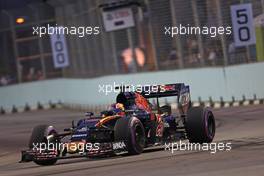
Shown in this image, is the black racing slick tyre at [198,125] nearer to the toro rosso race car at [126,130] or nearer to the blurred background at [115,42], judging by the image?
the toro rosso race car at [126,130]

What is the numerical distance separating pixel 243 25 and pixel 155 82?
4432mm

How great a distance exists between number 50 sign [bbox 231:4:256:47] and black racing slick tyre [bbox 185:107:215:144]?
943cm

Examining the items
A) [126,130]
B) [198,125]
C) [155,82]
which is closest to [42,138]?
[126,130]

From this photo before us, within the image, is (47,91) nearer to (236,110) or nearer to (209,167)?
(236,110)

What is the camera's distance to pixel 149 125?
14719mm

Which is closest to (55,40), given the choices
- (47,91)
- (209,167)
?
(47,91)

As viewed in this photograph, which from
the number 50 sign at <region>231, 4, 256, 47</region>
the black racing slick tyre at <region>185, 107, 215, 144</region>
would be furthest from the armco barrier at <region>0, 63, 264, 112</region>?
the black racing slick tyre at <region>185, 107, 215, 144</region>

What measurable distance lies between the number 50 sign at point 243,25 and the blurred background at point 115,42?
0.56 feet

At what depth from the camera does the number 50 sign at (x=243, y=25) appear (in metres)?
24.2

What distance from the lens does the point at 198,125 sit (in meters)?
15.0

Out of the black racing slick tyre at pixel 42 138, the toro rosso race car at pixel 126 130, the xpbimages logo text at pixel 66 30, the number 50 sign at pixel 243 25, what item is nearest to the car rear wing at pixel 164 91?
the toro rosso race car at pixel 126 130

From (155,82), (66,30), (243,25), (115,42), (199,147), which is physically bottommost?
(199,147)

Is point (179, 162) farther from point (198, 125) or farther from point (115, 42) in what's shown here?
point (115, 42)

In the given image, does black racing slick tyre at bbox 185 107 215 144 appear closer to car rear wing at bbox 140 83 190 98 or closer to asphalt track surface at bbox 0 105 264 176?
asphalt track surface at bbox 0 105 264 176
